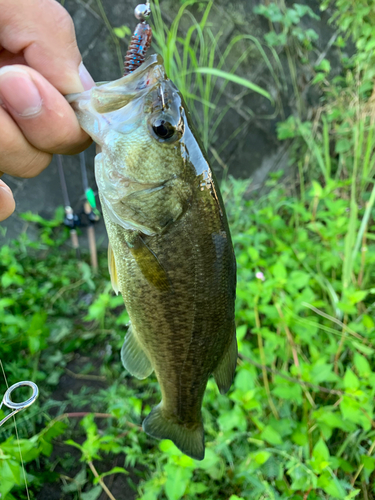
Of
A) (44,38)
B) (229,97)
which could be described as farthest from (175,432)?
(229,97)

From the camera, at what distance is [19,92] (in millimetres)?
651

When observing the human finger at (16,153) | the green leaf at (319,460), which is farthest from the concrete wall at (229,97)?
the green leaf at (319,460)

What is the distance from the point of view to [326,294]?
202 centimetres

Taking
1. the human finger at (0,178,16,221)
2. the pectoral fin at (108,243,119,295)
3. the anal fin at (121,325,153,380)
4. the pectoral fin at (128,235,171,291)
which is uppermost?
the human finger at (0,178,16,221)

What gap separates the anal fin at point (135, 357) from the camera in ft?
3.35

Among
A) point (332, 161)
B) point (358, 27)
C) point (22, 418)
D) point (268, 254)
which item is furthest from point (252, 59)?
point (22, 418)

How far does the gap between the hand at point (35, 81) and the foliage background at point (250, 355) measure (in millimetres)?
918

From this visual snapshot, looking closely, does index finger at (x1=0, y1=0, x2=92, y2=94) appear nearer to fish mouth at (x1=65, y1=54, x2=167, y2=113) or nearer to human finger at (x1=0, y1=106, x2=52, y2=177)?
fish mouth at (x1=65, y1=54, x2=167, y2=113)

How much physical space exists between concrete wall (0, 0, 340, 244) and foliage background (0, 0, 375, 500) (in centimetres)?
10

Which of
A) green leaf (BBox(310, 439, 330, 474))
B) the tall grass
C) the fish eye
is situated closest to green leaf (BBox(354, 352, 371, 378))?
green leaf (BBox(310, 439, 330, 474))

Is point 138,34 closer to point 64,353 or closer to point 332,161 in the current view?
point 64,353

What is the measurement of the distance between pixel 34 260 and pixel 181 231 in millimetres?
2117

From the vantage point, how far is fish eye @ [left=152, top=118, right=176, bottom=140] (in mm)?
777

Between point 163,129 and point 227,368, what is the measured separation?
0.77m
